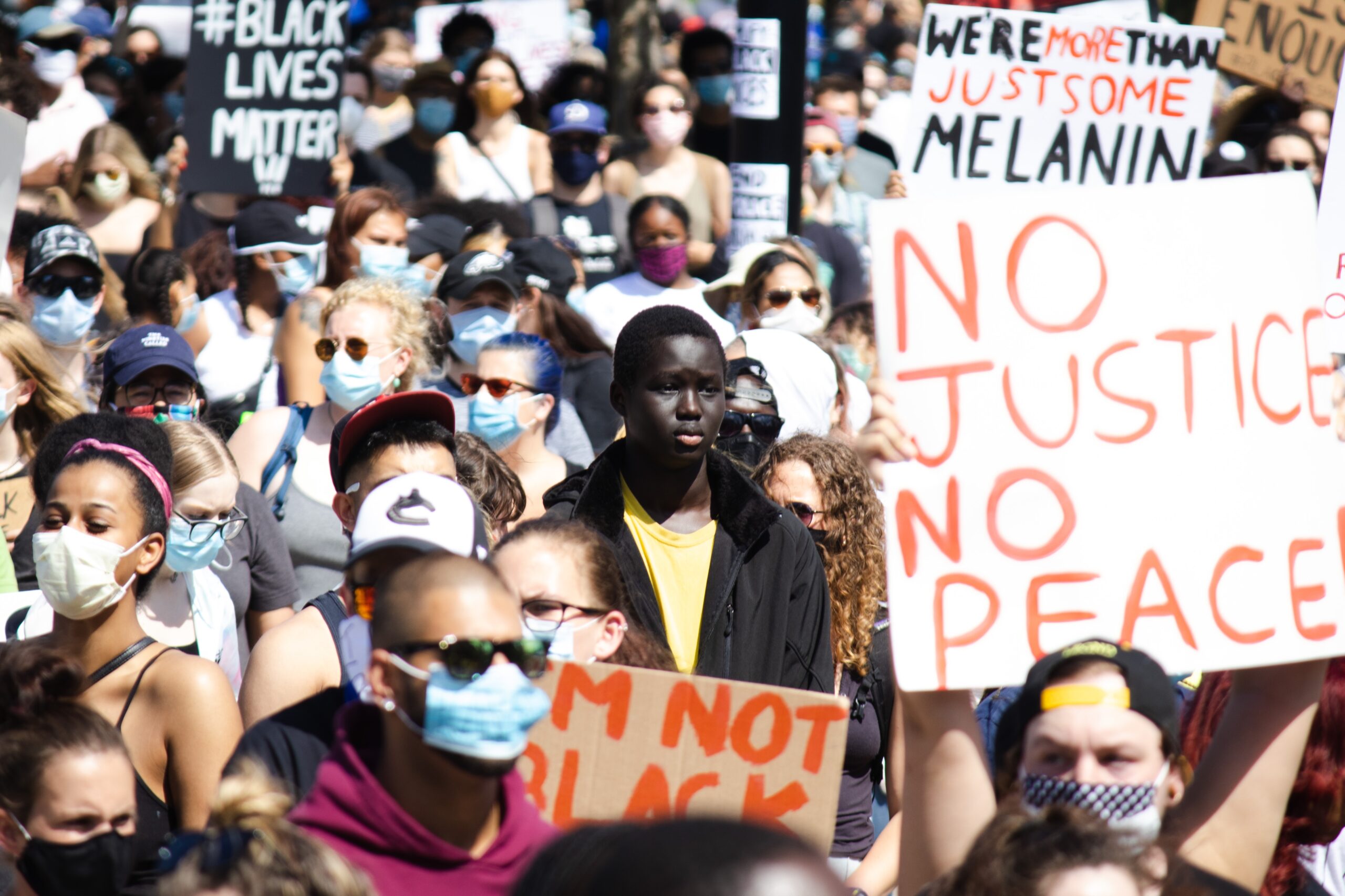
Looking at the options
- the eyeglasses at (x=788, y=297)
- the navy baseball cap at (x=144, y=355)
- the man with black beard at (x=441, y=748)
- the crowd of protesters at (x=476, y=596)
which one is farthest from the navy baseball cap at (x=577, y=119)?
the man with black beard at (x=441, y=748)

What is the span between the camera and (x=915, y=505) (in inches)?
124

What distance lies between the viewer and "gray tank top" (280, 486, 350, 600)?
534 centimetres

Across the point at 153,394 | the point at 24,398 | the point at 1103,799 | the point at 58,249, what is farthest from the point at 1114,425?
the point at 58,249

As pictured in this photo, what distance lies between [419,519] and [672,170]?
23.3 ft

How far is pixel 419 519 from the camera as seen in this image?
3350 mm

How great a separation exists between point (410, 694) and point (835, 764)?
3.62 feet

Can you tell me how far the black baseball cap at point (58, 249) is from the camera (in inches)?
262

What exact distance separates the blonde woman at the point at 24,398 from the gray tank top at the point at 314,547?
2.68 feet

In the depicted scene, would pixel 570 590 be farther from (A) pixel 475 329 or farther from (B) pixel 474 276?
(B) pixel 474 276

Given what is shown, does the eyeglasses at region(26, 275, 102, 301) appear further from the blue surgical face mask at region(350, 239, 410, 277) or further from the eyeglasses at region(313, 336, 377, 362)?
the eyeglasses at region(313, 336, 377, 362)

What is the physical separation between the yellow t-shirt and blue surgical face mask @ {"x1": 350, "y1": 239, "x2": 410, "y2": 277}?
330cm

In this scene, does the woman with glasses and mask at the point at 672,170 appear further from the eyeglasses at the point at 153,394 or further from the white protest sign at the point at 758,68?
the eyeglasses at the point at 153,394

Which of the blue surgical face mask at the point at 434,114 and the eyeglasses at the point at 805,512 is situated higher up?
the blue surgical face mask at the point at 434,114

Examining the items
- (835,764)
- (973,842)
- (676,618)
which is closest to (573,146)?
(676,618)
